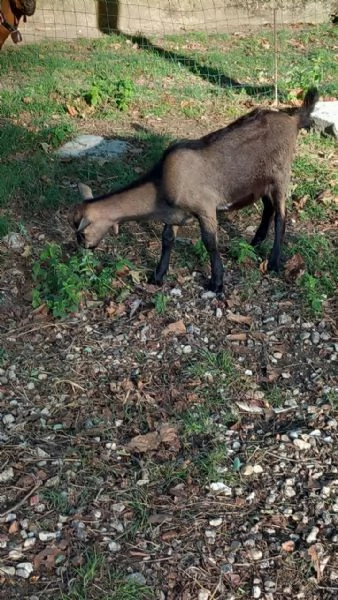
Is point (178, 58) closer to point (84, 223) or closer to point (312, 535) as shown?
point (84, 223)

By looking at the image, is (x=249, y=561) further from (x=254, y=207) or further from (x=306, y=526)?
(x=254, y=207)

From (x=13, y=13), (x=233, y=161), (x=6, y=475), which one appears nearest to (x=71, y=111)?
(x=13, y=13)

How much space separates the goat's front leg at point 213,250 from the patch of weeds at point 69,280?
644 mm

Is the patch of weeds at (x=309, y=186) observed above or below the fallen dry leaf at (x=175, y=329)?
above

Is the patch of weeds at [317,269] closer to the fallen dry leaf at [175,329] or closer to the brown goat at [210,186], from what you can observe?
the brown goat at [210,186]

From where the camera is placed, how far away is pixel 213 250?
570cm

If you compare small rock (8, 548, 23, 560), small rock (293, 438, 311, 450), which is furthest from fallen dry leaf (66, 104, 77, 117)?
small rock (8, 548, 23, 560)

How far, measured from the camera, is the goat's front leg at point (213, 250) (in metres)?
5.64

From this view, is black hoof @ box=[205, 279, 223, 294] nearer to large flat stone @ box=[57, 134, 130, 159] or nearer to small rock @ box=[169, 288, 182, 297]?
small rock @ box=[169, 288, 182, 297]

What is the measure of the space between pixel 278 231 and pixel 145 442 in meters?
2.36

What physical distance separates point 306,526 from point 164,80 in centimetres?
695

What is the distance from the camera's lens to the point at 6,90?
29.1 ft

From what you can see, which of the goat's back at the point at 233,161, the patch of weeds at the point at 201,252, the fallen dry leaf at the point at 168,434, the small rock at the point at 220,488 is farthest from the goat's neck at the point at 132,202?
the small rock at the point at 220,488

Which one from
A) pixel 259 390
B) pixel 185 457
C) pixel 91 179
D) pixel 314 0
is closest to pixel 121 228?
pixel 91 179
